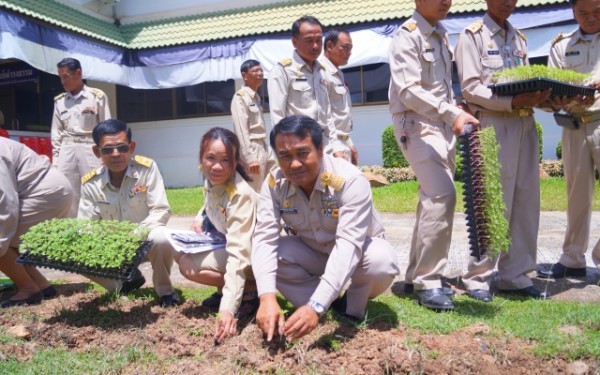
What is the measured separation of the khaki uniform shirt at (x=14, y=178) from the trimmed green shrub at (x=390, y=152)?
786 centimetres

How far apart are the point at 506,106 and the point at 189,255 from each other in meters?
2.07

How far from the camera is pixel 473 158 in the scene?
2.78 metres

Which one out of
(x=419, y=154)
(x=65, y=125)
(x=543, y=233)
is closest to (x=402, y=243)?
(x=543, y=233)

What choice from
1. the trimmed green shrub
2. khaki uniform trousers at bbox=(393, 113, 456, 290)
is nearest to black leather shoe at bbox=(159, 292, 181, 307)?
khaki uniform trousers at bbox=(393, 113, 456, 290)

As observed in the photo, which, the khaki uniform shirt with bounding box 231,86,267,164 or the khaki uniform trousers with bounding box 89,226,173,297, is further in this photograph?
the khaki uniform shirt with bounding box 231,86,267,164

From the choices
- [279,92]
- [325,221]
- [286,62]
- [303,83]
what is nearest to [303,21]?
[286,62]

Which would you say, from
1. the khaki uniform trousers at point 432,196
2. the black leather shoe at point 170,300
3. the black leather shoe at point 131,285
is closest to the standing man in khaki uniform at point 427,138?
the khaki uniform trousers at point 432,196

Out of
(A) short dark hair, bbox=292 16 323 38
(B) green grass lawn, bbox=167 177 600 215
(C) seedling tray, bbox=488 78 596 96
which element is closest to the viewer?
(C) seedling tray, bbox=488 78 596 96

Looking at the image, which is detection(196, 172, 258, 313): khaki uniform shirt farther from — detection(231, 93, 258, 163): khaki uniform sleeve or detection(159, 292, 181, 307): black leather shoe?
detection(231, 93, 258, 163): khaki uniform sleeve

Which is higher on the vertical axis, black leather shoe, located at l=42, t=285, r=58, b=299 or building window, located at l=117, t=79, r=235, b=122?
building window, located at l=117, t=79, r=235, b=122

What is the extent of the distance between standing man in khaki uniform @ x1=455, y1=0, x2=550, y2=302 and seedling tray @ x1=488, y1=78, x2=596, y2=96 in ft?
0.41

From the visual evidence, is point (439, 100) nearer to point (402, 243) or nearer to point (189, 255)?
point (189, 255)

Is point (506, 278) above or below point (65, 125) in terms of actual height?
below

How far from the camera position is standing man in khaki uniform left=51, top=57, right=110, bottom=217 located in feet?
17.7
